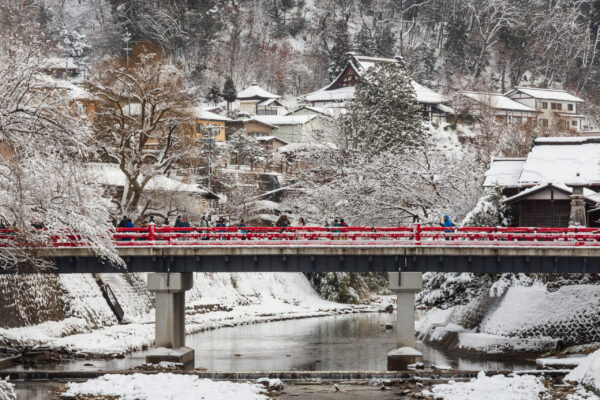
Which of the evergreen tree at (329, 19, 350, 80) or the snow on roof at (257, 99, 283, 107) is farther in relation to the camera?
the evergreen tree at (329, 19, 350, 80)

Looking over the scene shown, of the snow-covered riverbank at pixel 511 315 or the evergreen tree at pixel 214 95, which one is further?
the evergreen tree at pixel 214 95

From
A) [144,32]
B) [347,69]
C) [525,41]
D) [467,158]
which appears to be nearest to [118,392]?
[467,158]

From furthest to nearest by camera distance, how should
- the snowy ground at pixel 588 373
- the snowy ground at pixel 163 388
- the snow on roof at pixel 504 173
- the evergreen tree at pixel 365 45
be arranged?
the evergreen tree at pixel 365 45 < the snow on roof at pixel 504 173 < the snowy ground at pixel 588 373 < the snowy ground at pixel 163 388

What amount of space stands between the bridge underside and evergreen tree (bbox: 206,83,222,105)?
81.7 meters

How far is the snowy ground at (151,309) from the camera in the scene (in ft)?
143

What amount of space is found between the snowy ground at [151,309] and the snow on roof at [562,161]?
19.0 meters

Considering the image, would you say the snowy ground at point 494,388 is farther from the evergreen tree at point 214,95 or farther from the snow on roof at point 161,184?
the evergreen tree at point 214,95

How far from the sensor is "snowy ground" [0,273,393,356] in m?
43.6

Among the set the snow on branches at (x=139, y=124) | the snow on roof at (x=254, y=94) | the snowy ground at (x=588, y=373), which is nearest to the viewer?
the snowy ground at (x=588, y=373)

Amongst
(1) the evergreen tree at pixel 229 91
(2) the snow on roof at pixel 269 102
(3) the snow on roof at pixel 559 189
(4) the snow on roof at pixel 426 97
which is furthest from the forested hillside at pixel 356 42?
(3) the snow on roof at pixel 559 189

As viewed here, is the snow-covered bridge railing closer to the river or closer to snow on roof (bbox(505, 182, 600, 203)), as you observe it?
the river

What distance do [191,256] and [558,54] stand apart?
112174mm

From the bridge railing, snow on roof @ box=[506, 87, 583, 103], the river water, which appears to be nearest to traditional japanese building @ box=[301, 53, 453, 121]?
snow on roof @ box=[506, 87, 583, 103]

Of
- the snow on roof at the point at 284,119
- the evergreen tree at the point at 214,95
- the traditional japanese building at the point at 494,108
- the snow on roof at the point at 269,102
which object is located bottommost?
the snow on roof at the point at 284,119
